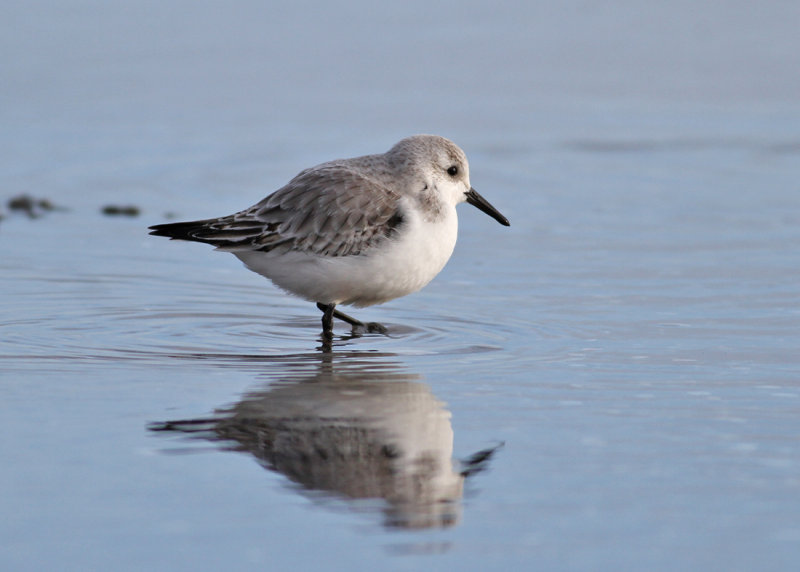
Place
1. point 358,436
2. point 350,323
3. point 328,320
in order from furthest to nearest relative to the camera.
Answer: point 350,323 → point 328,320 → point 358,436

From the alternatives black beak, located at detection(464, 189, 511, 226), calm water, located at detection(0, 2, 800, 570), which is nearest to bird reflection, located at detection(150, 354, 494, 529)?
calm water, located at detection(0, 2, 800, 570)

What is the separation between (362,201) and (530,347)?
120cm

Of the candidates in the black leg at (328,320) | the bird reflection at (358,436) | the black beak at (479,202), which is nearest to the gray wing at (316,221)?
the black leg at (328,320)

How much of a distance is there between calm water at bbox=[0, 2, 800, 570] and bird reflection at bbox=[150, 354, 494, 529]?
0.02 metres

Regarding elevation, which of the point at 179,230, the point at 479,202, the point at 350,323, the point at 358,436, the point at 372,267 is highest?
the point at 479,202

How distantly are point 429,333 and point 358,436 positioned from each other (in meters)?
1.97

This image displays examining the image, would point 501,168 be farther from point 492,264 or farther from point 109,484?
point 109,484

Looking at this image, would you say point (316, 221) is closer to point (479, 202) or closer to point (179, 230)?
point (179, 230)

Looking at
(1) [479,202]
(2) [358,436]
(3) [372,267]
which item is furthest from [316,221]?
(2) [358,436]

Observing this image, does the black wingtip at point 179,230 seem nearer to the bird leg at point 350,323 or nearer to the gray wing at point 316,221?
the gray wing at point 316,221

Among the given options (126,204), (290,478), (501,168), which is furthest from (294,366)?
(501,168)

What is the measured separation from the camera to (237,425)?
192 inches

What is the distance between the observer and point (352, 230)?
6.54 metres

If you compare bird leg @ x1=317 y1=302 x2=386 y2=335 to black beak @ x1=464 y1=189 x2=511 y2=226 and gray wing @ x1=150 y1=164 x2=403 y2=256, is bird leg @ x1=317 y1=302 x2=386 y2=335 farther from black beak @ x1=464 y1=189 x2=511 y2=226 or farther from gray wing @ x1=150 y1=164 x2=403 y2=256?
black beak @ x1=464 y1=189 x2=511 y2=226
